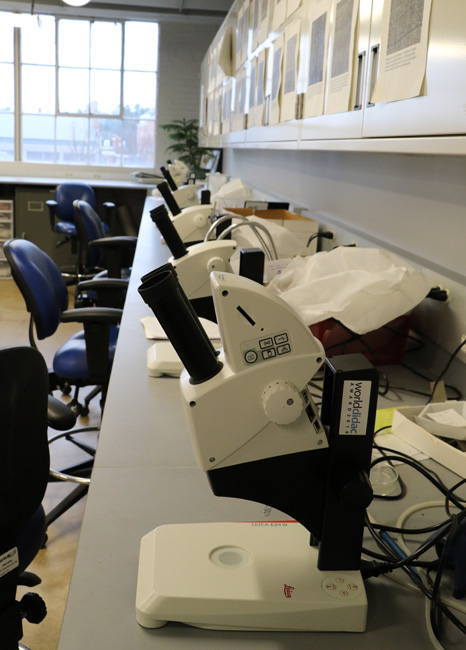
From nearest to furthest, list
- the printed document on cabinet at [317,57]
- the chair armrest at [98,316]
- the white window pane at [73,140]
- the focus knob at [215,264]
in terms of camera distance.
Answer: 1. the focus knob at [215,264]
2. the printed document on cabinet at [317,57]
3. the chair armrest at [98,316]
4. the white window pane at [73,140]

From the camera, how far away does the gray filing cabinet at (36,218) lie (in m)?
6.22

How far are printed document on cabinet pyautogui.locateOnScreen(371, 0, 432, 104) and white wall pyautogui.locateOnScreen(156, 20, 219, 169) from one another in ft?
23.6

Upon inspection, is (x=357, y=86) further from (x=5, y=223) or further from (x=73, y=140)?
(x=73, y=140)

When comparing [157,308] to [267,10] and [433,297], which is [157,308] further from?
[267,10]

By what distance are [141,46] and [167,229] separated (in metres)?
7.39

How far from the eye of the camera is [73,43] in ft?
25.5

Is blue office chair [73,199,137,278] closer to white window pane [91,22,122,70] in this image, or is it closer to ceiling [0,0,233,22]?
ceiling [0,0,233,22]

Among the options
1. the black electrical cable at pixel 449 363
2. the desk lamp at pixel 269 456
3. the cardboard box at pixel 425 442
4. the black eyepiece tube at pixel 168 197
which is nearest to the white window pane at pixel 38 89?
the black eyepiece tube at pixel 168 197

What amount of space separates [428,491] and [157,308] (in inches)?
23.3

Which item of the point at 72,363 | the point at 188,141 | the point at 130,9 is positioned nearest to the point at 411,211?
the point at 72,363

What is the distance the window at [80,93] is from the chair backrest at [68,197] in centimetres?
258

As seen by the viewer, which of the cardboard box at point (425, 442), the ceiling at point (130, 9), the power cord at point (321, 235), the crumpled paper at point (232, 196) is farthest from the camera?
the ceiling at point (130, 9)

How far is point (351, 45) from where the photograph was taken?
4.58 feet

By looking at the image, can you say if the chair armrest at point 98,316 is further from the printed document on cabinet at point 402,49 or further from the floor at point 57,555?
the printed document on cabinet at point 402,49
